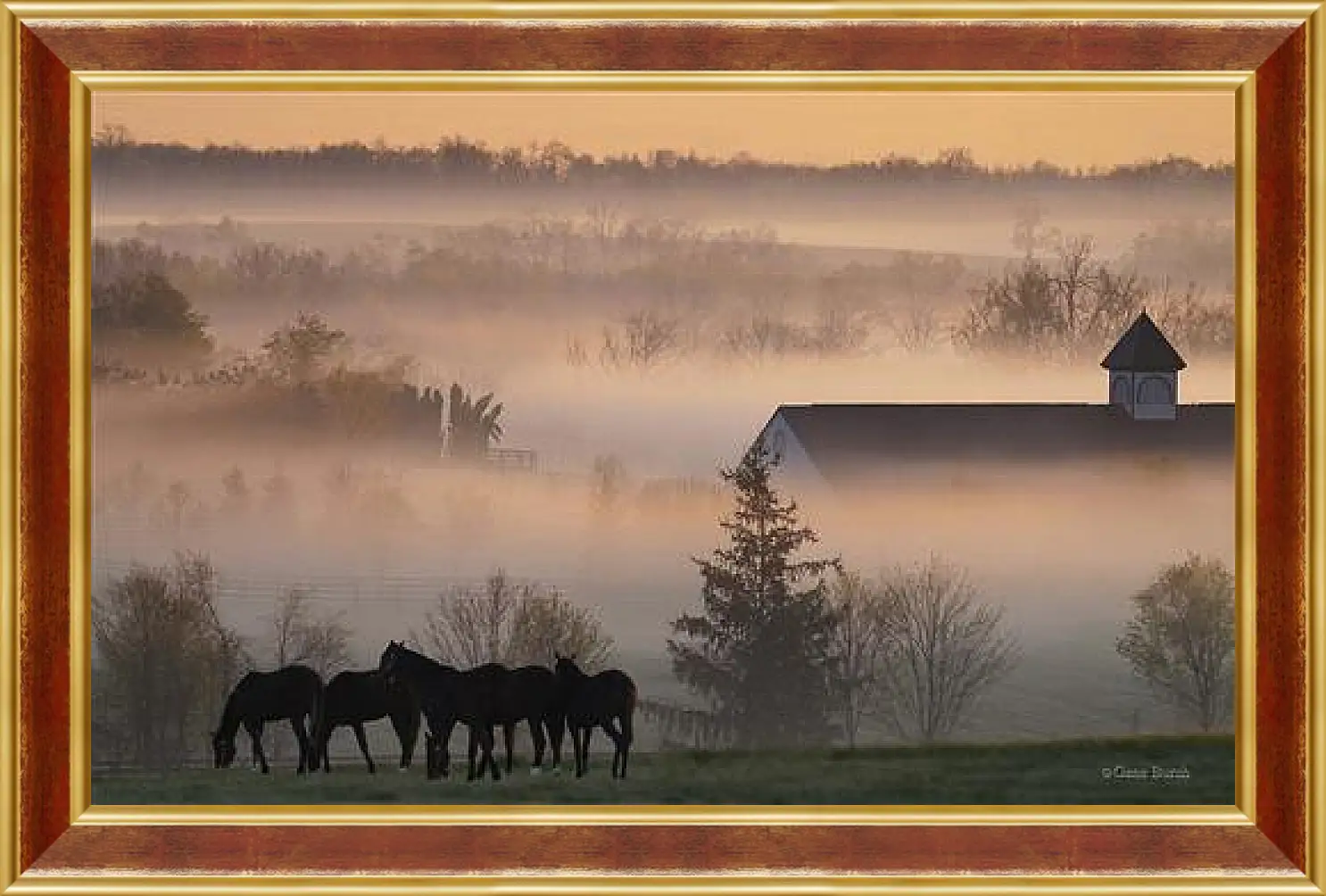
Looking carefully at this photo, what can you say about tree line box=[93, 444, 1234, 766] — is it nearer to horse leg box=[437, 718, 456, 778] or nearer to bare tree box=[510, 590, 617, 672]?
bare tree box=[510, 590, 617, 672]

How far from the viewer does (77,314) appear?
159 inches

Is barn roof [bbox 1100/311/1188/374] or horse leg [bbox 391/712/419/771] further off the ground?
barn roof [bbox 1100/311/1188/374]

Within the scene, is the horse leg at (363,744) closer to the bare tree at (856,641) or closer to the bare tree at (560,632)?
the bare tree at (560,632)

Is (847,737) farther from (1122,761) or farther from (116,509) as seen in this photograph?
(116,509)

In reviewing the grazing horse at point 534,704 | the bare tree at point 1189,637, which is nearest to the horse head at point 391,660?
the grazing horse at point 534,704

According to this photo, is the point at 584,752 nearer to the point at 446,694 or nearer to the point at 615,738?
the point at 615,738

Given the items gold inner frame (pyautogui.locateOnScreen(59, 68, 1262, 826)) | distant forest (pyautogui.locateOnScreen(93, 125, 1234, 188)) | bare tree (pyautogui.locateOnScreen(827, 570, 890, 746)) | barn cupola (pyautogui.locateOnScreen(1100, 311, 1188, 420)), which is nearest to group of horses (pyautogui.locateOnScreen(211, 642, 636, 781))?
gold inner frame (pyautogui.locateOnScreen(59, 68, 1262, 826))

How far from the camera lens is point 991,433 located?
409 cm

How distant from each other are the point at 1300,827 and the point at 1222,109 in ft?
4.82

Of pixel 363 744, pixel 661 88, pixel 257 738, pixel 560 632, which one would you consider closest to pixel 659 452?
pixel 560 632

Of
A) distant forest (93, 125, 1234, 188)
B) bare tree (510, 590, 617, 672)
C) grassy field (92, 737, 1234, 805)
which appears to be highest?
distant forest (93, 125, 1234, 188)

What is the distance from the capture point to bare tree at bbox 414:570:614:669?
405cm

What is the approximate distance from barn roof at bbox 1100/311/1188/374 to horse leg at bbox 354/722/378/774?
1.72 m

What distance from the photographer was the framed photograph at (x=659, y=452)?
404cm
